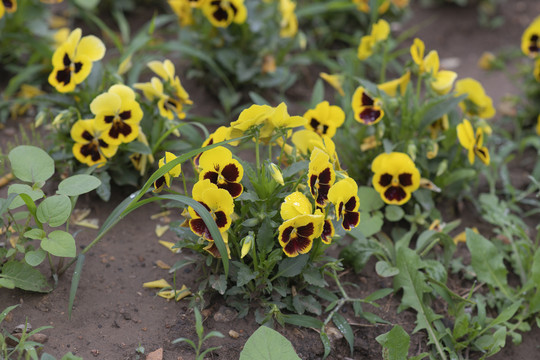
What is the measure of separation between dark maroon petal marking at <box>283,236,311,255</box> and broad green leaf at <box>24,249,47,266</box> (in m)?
0.95

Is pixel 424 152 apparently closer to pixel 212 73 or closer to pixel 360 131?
pixel 360 131

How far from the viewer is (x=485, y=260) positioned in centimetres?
291

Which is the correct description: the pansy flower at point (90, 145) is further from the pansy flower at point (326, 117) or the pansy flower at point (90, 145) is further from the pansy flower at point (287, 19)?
the pansy flower at point (287, 19)

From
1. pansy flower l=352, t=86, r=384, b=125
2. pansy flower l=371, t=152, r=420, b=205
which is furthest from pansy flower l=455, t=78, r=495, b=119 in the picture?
pansy flower l=371, t=152, r=420, b=205

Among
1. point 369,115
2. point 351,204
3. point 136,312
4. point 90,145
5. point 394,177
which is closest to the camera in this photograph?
point 351,204

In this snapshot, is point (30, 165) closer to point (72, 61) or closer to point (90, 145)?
point (90, 145)

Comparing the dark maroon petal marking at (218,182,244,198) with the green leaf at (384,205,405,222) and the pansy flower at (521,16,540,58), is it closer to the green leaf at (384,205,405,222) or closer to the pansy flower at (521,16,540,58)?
the green leaf at (384,205,405,222)

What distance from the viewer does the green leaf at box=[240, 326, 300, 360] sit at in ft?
7.23

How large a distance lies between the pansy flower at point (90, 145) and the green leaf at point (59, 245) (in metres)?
0.64

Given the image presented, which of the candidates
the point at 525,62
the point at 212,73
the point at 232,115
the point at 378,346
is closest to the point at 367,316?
the point at 378,346

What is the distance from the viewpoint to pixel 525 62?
17.0 feet

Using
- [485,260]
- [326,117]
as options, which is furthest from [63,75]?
[485,260]

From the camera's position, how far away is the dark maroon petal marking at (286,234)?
2254 mm

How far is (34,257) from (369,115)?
1727mm
